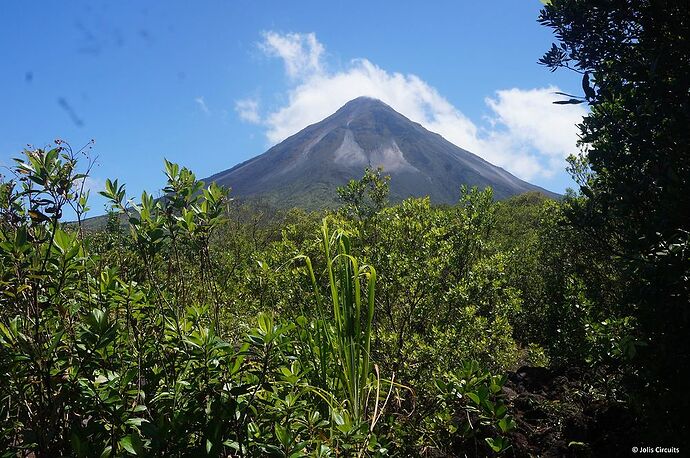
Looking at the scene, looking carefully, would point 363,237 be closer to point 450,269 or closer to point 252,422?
point 450,269

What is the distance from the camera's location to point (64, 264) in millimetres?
2023

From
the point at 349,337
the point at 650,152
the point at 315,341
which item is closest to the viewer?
the point at 349,337

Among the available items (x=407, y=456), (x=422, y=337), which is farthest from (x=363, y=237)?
(x=407, y=456)

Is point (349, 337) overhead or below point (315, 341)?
overhead

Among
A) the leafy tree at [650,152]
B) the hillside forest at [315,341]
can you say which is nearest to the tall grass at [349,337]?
the hillside forest at [315,341]

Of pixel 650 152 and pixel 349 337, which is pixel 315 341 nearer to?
pixel 349 337

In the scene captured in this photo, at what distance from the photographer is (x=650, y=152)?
9.53ft

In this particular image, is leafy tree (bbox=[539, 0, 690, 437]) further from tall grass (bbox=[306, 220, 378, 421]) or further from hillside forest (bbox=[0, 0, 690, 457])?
tall grass (bbox=[306, 220, 378, 421])

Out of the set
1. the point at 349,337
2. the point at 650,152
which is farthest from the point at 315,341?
the point at 650,152

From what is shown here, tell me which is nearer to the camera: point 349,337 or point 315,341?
point 349,337

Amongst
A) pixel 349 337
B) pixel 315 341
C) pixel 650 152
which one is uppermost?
pixel 650 152

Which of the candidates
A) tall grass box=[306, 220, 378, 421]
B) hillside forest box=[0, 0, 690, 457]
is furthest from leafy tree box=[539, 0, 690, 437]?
tall grass box=[306, 220, 378, 421]

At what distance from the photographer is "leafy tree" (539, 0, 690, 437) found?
8.62 feet

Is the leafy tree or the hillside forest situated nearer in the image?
the hillside forest
